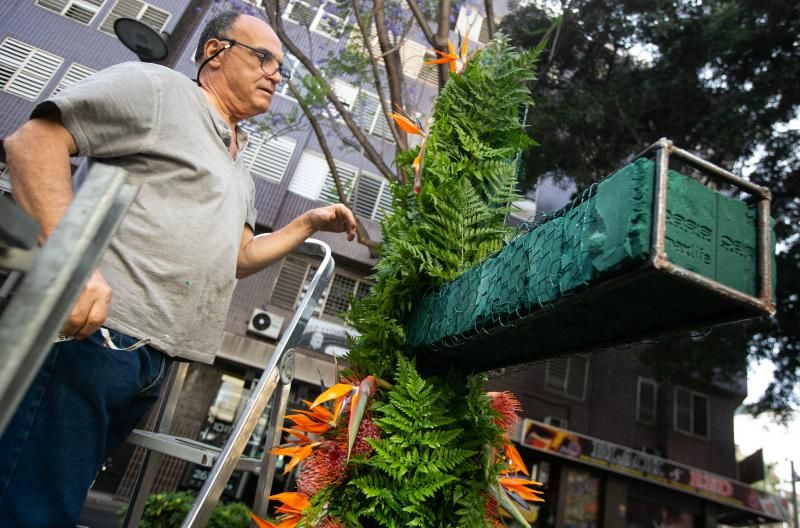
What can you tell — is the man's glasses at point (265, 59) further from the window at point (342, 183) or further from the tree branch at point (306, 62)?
the window at point (342, 183)

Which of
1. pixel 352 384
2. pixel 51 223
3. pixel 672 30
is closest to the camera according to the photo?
pixel 51 223

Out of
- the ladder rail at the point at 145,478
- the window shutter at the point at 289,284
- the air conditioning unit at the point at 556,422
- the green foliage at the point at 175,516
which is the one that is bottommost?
the green foliage at the point at 175,516

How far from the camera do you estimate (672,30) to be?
10102 millimetres

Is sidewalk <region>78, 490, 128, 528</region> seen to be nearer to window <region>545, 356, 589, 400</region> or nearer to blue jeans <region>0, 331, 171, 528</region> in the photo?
blue jeans <region>0, 331, 171, 528</region>

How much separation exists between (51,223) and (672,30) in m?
12.3

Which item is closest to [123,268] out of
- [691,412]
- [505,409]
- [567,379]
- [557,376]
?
[505,409]

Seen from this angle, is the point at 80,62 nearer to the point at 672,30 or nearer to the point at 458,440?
the point at 672,30

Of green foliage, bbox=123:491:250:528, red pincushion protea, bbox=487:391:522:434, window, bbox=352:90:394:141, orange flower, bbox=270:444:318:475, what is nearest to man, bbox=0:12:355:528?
orange flower, bbox=270:444:318:475

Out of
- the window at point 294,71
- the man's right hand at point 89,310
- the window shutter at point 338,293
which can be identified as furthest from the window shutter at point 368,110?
the man's right hand at point 89,310

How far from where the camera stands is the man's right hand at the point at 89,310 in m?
1.01

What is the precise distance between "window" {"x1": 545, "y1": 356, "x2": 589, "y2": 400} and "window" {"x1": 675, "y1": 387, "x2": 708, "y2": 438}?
3668 mm

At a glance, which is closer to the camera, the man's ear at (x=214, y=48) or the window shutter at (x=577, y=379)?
the man's ear at (x=214, y=48)

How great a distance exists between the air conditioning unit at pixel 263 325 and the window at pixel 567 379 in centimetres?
885

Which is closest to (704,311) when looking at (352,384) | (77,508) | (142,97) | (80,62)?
(352,384)
